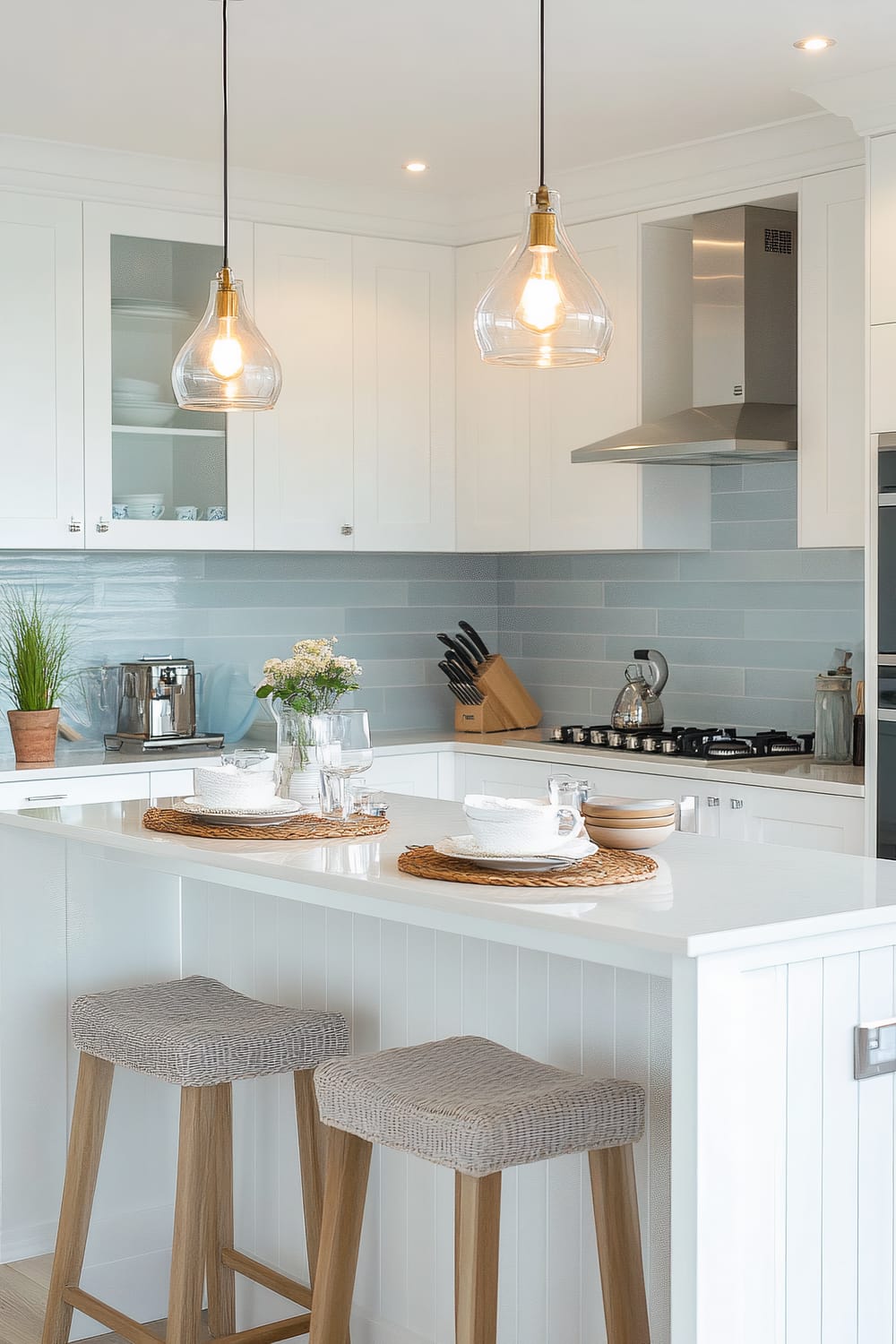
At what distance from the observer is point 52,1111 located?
3.22m

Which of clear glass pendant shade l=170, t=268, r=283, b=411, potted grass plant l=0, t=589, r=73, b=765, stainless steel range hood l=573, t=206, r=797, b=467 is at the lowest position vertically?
potted grass plant l=0, t=589, r=73, b=765

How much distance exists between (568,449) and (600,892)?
9.24ft

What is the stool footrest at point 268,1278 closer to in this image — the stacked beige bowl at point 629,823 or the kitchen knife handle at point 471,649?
the stacked beige bowl at point 629,823

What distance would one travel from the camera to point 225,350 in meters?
2.66

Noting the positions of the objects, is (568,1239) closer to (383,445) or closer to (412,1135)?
(412,1135)

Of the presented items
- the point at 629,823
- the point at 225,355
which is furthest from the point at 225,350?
the point at 629,823

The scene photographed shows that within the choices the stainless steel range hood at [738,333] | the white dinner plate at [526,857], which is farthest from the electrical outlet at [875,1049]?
the stainless steel range hood at [738,333]

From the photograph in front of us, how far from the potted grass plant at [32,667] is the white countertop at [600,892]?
1516mm

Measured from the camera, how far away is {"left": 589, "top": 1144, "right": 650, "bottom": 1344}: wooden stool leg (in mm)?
2131

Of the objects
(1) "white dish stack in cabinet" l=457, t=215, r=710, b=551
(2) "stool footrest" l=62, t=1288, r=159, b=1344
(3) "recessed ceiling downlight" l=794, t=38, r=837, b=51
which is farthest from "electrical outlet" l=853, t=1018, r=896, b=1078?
(1) "white dish stack in cabinet" l=457, t=215, r=710, b=551

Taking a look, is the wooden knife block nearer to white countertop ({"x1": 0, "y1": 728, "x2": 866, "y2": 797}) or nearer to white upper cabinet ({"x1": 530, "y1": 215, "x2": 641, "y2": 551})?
white countertop ({"x1": 0, "y1": 728, "x2": 866, "y2": 797})

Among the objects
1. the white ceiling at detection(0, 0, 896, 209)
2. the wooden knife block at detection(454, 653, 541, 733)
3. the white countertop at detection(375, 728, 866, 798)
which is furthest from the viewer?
the wooden knife block at detection(454, 653, 541, 733)

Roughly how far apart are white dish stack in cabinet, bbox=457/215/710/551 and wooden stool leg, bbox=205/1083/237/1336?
2.29 metres

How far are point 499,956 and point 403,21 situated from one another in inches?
77.6
